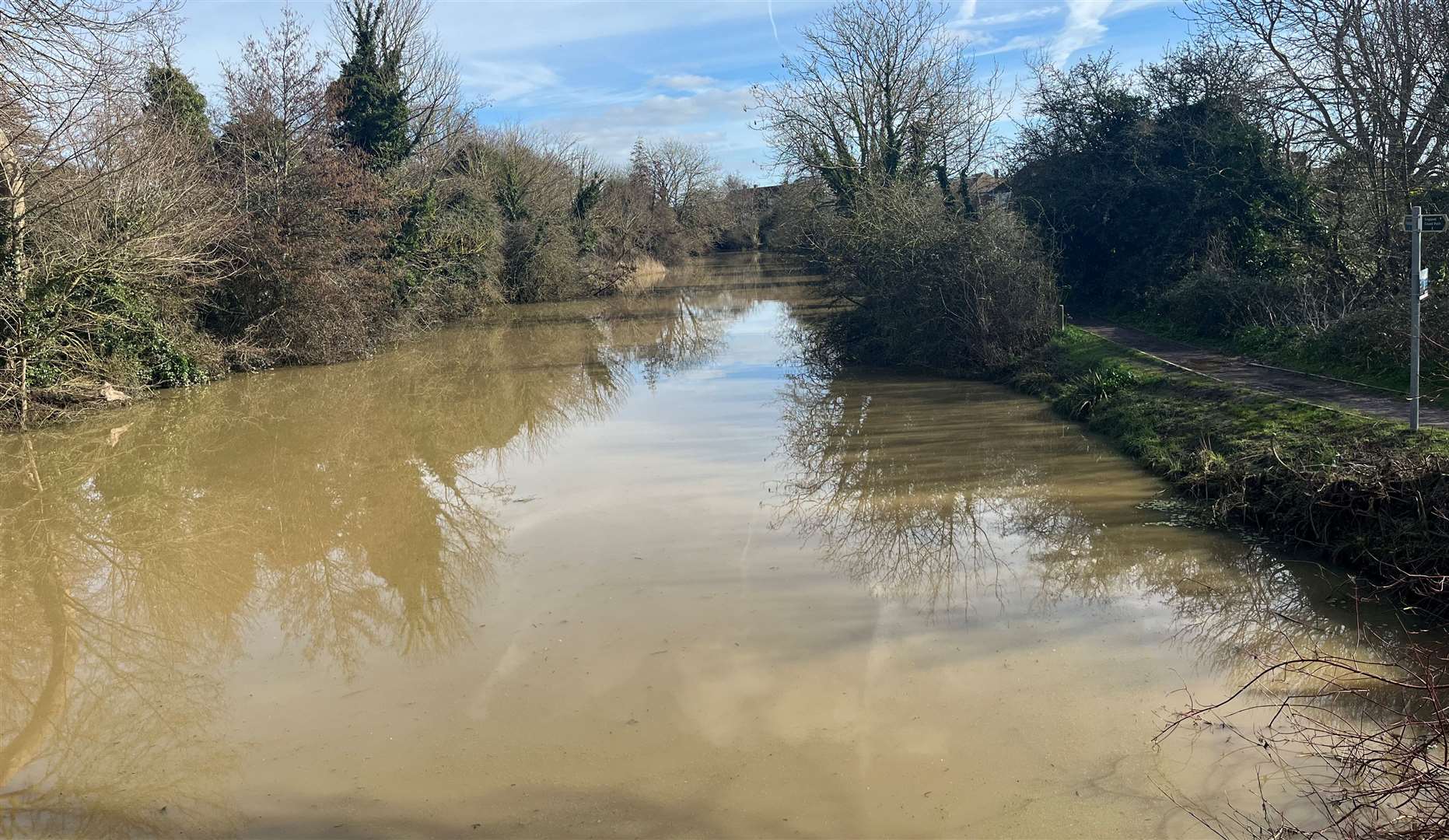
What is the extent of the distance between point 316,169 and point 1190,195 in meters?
17.3

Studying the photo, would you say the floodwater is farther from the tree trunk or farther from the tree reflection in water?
the tree trunk

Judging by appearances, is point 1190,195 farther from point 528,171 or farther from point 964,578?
point 528,171

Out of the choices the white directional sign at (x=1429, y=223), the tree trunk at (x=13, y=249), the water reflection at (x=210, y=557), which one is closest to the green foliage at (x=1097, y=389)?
the white directional sign at (x=1429, y=223)

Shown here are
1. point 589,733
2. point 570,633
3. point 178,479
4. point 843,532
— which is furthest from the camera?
point 178,479

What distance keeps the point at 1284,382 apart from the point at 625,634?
8.92 meters

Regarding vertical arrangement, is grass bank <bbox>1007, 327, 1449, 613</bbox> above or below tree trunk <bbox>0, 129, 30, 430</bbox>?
below

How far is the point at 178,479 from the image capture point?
36.9ft

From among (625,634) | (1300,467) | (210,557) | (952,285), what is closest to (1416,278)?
(1300,467)

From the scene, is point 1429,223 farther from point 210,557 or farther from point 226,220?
point 226,220

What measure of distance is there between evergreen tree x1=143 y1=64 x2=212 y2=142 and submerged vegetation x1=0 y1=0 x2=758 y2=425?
0.15ft

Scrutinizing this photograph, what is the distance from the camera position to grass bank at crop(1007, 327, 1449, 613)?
6566 millimetres

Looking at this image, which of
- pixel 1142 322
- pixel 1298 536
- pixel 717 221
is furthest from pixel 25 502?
pixel 717 221

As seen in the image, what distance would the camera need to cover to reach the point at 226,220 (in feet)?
52.7

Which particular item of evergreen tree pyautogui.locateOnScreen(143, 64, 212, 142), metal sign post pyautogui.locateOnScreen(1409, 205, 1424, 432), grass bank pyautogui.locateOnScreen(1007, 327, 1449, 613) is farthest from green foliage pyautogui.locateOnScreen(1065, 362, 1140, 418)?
evergreen tree pyautogui.locateOnScreen(143, 64, 212, 142)
